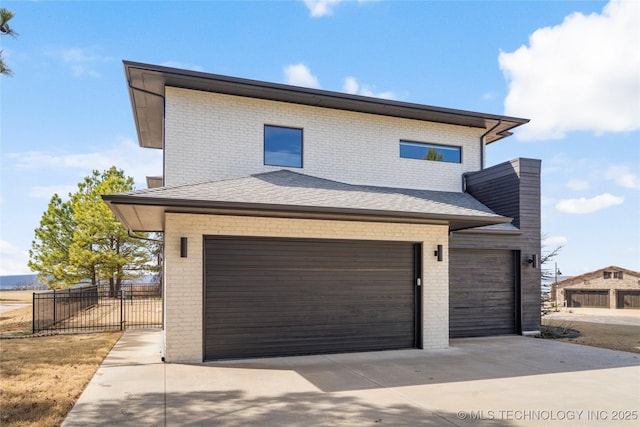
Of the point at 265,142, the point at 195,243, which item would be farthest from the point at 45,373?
the point at 265,142

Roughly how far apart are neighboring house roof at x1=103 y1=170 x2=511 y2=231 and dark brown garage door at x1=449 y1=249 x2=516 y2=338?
1.68 m

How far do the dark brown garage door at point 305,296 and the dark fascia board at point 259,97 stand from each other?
356cm

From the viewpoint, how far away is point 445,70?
1314 cm

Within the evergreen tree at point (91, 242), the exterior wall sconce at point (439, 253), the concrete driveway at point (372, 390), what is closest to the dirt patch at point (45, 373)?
the concrete driveway at point (372, 390)

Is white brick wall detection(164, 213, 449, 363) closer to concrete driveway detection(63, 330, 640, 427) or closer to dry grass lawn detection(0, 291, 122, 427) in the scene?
concrete driveway detection(63, 330, 640, 427)

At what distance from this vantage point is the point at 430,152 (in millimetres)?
12500

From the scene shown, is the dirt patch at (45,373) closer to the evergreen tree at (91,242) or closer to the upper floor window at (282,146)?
the upper floor window at (282,146)

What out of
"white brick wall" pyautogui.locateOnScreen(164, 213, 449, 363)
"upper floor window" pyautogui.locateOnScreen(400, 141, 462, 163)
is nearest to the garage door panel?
"upper floor window" pyautogui.locateOnScreen(400, 141, 462, 163)

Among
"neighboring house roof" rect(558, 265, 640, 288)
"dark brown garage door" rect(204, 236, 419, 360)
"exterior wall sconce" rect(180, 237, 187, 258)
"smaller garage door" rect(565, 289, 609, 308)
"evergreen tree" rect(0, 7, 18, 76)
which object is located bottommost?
"smaller garage door" rect(565, 289, 609, 308)

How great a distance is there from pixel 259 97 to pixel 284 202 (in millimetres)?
3852

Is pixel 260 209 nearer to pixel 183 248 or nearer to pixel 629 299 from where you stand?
pixel 183 248

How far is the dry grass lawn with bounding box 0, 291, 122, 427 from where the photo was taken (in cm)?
532

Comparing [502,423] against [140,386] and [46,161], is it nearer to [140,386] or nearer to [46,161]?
[140,386]

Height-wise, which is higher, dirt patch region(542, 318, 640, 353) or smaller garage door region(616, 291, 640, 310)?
dirt patch region(542, 318, 640, 353)
